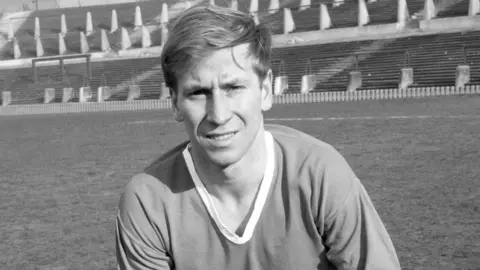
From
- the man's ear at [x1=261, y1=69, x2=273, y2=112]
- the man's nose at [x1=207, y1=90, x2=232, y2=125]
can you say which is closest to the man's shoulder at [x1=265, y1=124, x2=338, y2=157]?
the man's ear at [x1=261, y1=69, x2=273, y2=112]

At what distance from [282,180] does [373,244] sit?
0.33 metres

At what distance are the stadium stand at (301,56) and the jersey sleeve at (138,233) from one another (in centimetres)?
2138

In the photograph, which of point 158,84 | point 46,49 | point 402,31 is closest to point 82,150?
point 158,84

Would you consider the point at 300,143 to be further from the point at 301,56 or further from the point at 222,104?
the point at 301,56

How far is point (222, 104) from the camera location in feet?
9.16

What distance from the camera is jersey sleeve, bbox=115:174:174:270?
2.92m

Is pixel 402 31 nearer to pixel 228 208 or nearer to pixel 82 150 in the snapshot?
pixel 82 150

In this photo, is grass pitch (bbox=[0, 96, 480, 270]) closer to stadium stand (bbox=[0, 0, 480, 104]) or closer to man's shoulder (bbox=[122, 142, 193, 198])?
man's shoulder (bbox=[122, 142, 193, 198])

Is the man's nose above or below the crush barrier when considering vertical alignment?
above

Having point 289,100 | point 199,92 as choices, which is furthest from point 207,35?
point 289,100

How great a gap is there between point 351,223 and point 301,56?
108 feet

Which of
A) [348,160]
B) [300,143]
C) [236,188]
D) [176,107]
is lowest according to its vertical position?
[348,160]

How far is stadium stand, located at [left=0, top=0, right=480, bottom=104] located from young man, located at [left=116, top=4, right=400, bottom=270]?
2139 cm

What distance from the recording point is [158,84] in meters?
36.1
